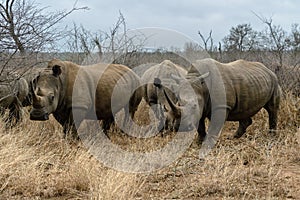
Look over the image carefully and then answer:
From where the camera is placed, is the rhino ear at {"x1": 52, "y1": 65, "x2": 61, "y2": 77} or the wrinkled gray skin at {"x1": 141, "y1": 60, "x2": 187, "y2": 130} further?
the wrinkled gray skin at {"x1": 141, "y1": 60, "x2": 187, "y2": 130}

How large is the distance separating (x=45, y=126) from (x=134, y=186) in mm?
4067

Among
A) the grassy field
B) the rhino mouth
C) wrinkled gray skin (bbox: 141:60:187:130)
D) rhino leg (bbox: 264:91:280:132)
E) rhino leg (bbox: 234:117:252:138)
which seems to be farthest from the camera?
wrinkled gray skin (bbox: 141:60:187:130)

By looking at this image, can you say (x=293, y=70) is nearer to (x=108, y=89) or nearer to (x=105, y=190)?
(x=108, y=89)

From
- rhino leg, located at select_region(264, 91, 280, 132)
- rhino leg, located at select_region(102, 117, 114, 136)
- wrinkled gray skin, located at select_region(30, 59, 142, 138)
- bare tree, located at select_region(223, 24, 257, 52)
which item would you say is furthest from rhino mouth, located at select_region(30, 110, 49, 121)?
bare tree, located at select_region(223, 24, 257, 52)

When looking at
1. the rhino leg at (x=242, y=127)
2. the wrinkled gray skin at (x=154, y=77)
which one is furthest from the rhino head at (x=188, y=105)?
the rhino leg at (x=242, y=127)

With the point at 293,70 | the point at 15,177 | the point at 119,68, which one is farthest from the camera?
the point at 293,70

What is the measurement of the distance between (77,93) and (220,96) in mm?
2221

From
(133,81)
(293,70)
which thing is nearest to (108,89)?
(133,81)

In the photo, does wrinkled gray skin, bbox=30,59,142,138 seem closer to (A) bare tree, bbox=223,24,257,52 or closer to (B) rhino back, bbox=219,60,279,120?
(B) rhino back, bbox=219,60,279,120

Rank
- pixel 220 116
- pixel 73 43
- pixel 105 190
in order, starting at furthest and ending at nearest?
pixel 73 43 < pixel 220 116 < pixel 105 190

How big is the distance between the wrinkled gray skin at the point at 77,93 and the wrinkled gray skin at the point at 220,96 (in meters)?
0.98

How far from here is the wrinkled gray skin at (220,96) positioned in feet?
21.6

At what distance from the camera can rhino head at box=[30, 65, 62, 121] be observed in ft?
21.8

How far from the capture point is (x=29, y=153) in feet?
19.7
